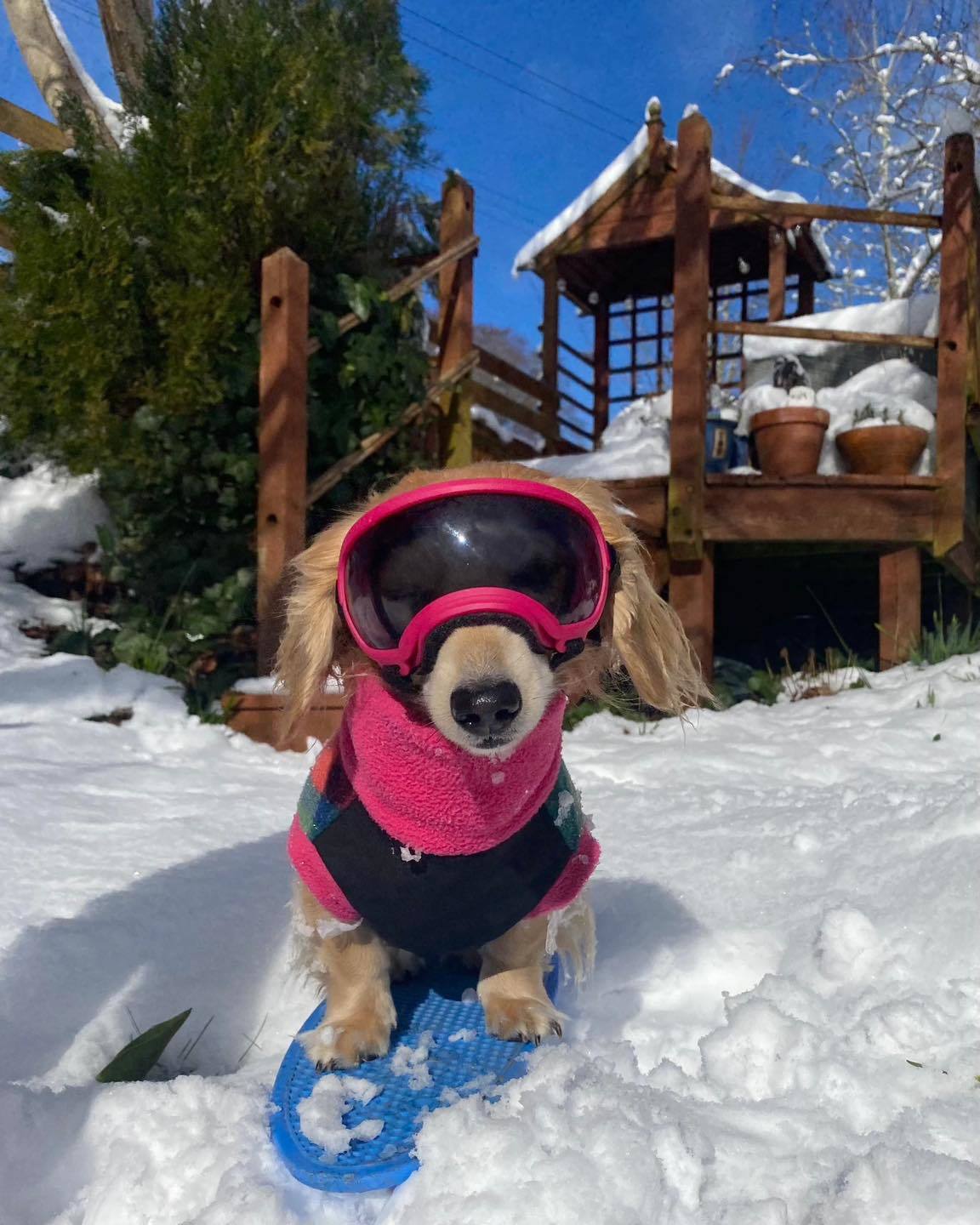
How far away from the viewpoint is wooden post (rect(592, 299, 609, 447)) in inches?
384

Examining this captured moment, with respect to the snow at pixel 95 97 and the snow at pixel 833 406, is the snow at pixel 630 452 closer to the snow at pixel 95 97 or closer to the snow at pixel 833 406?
the snow at pixel 833 406

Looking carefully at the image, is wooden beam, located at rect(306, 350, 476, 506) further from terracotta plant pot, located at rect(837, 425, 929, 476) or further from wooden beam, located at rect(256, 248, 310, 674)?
terracotta plant pot, located at rect(837, 425, 929, 476)

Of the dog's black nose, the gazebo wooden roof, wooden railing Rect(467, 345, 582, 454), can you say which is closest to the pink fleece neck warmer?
the dog's black nose

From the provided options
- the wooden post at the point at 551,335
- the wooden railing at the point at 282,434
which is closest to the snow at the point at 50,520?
the wooden railing at the point at 282,434

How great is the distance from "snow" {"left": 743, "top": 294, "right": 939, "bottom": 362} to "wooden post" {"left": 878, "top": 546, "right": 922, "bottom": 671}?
1365 mm

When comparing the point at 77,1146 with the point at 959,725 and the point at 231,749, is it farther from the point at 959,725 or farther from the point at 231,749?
the point at 959,725

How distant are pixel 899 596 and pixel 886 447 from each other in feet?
2.29

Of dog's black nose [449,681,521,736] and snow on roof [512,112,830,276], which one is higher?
snow on roof [512,112,830,276]

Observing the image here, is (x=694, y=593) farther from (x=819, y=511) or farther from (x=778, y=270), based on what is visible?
(x=778, y=270)

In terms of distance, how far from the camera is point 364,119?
4.12m

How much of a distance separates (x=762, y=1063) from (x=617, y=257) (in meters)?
8.47

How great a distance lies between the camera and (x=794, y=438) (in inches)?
175

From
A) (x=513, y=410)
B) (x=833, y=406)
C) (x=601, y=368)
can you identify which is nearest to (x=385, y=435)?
(x=833, y=406)

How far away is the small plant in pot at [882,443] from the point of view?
4.32m
